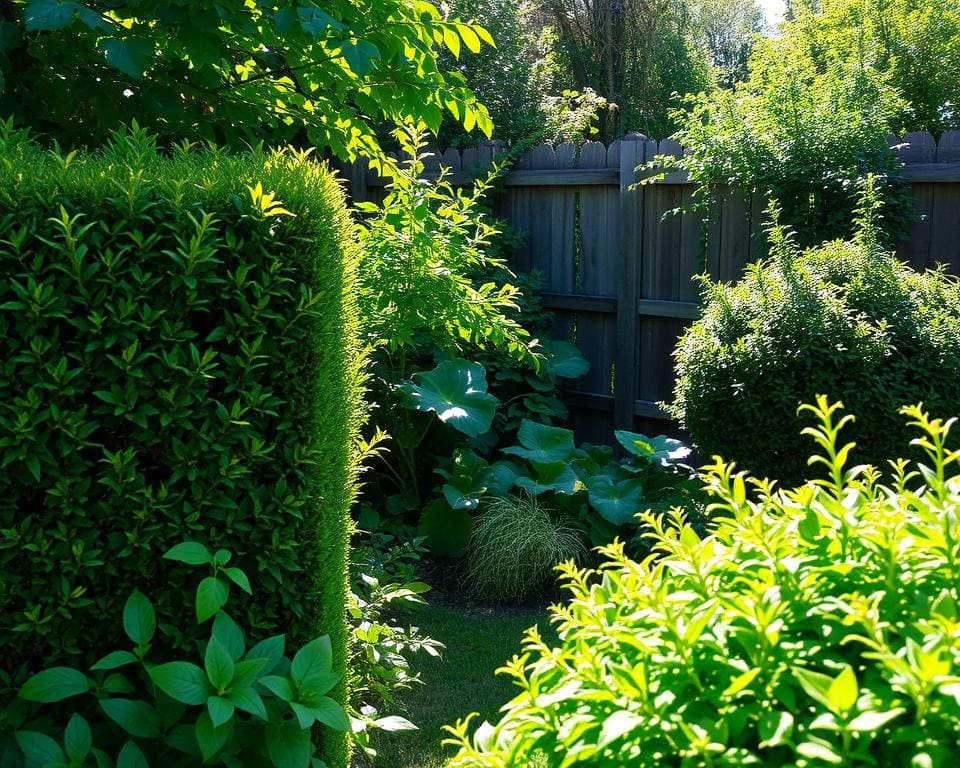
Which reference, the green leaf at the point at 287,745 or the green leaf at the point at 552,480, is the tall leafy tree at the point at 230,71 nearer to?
the green leaf at the point at 287,745

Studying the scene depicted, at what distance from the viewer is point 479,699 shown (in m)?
4.00

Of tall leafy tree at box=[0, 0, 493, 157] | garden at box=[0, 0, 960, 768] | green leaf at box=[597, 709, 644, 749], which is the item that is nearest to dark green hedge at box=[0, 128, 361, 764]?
garden at box=[0, 0, 960, 768]

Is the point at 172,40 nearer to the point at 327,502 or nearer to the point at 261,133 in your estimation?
the point at 261,133

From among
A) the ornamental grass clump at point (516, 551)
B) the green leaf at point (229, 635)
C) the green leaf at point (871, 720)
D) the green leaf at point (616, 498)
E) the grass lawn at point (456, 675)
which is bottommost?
the grass lawn at point (456, 675)

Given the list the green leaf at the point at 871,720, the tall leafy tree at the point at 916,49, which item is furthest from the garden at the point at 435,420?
the tall leafy tree at the point at 916,49

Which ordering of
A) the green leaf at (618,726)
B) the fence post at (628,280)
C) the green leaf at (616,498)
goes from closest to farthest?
the green leaf at (618,726), the green leaf at (616,498), the fence post at (628,280)

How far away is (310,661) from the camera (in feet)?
7.84

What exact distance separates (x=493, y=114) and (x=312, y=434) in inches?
430

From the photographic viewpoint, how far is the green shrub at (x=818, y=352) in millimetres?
4402

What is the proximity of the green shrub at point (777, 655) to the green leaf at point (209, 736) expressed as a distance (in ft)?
2.71

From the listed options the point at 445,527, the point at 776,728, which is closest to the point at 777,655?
the point at 776,728

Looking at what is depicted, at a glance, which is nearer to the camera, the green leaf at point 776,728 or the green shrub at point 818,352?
the green leaf at point 776,728

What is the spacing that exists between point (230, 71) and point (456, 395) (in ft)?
8.06

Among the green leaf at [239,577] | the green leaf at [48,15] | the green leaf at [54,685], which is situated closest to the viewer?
the green leaf at [54,685]
